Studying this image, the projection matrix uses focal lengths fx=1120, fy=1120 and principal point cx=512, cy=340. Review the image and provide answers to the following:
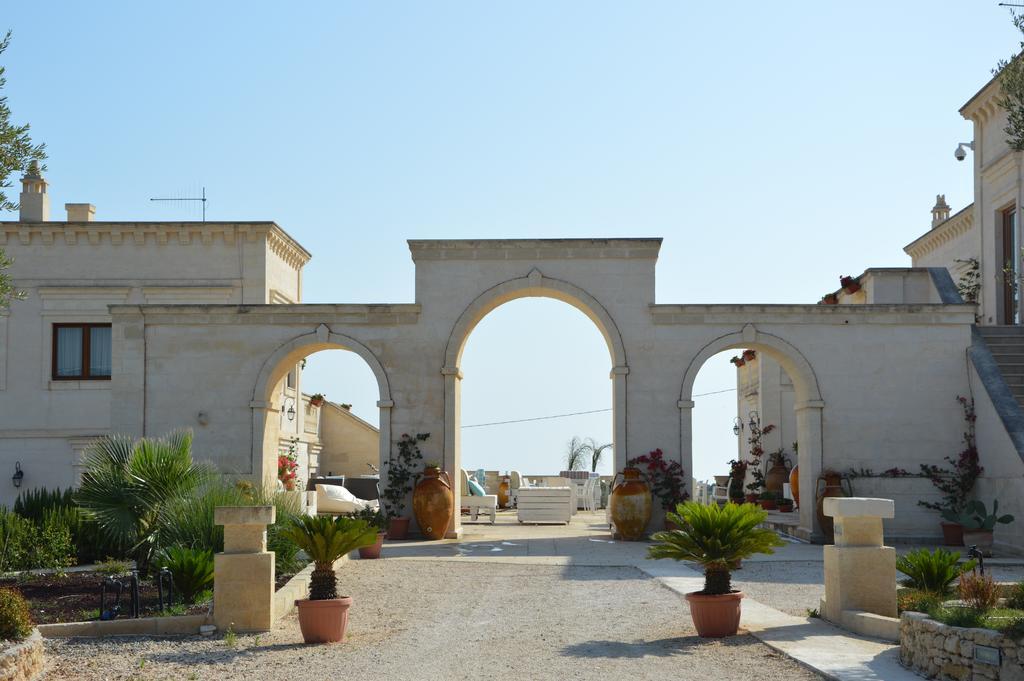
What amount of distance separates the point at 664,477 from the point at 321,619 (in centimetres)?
997

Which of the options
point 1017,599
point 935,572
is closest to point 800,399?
point 935,572

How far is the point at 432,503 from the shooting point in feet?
60.7

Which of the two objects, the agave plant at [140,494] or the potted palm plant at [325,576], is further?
the agave plant at [140,494]

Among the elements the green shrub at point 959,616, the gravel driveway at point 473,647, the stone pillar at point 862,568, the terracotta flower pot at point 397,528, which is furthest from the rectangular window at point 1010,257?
the green shrub at point 959,616

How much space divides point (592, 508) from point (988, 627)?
21886 mm

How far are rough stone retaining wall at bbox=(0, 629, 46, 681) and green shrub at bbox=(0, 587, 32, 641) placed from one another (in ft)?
0.27

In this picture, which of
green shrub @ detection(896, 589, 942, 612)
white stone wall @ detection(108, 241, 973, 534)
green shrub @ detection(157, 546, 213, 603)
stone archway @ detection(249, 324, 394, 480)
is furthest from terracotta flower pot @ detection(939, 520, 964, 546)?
green shrub @ detection(157, 546, 213, 603)

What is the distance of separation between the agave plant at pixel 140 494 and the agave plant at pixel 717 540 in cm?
597

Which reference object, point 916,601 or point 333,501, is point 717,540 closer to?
Result: point 916,601

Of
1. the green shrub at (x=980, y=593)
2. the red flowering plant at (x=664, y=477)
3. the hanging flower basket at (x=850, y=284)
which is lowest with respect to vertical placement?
the green shrub at (x=980, y=593)

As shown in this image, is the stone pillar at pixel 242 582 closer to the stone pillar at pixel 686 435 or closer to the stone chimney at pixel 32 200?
the stone pillar at pixel 686 435

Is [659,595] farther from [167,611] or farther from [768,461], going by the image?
[768,461]

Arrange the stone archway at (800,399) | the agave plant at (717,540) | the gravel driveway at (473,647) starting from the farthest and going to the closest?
the stone archway at (800,399)
the agave plant at (717,540)
the gravel driveway at (473,647)

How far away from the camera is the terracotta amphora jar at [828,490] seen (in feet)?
59.9
